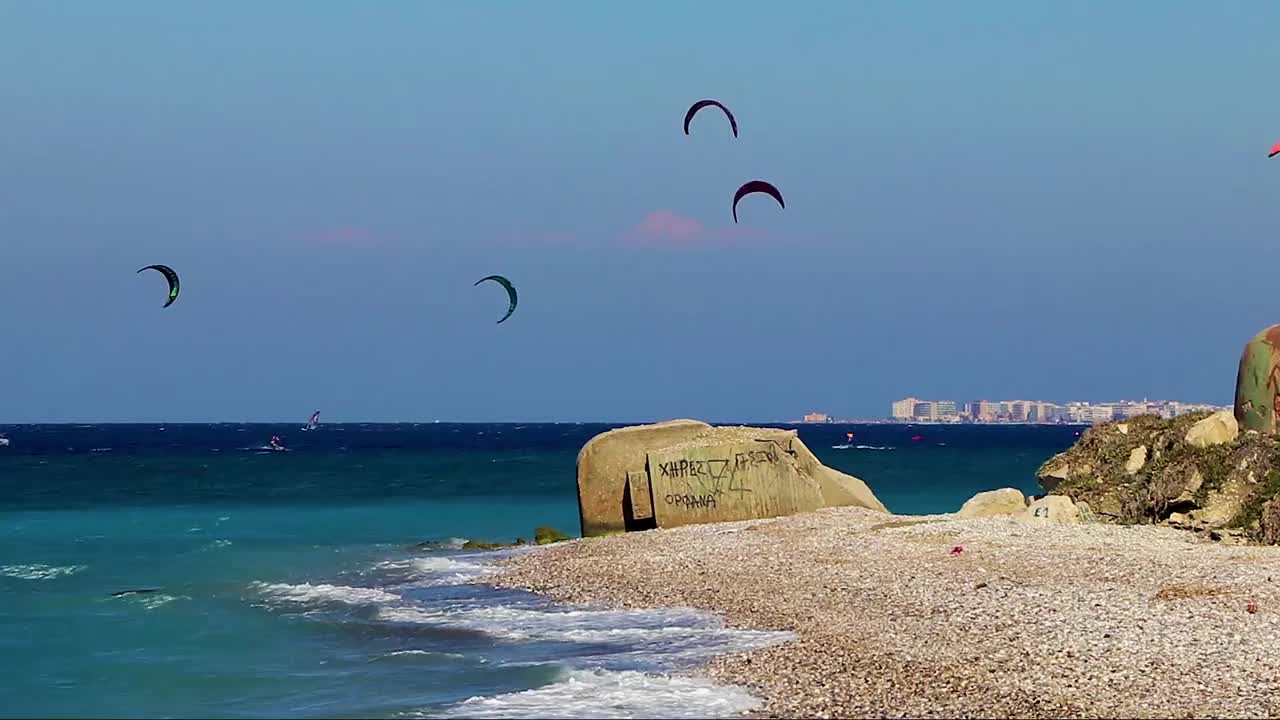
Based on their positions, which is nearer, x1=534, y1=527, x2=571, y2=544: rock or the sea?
the sea

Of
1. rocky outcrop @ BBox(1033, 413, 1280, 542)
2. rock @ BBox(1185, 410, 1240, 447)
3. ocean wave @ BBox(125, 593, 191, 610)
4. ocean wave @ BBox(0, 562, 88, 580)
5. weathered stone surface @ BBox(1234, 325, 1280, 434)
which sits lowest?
ocean wave @ BBox(125, 593, 191, 610)

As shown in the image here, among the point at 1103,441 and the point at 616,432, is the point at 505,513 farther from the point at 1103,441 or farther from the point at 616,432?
the point at 1103,441

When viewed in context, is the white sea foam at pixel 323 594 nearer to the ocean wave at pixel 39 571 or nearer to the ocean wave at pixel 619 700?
the ocean wave at pixel 39 571

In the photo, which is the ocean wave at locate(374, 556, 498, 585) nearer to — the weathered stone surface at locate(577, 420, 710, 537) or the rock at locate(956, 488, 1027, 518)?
the weathered stone surface at locate(577, 420, 710, 537)

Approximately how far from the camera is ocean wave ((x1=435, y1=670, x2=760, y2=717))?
12.3 m

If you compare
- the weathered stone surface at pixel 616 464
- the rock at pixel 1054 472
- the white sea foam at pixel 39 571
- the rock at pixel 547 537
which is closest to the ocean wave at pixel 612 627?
the weathered stone surface at pixel 616 464

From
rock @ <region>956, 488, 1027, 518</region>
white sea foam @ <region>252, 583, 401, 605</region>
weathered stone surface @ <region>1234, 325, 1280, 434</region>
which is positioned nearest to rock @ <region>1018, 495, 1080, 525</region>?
rock @ <region>956, 488, 1027, 518</region>

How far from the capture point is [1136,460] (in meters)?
28.2

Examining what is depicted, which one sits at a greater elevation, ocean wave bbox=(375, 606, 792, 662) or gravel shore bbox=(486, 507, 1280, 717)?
gravel shore bbox=(486, 507, 1280, 717)

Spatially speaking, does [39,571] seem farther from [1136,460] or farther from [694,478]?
[1136,460]

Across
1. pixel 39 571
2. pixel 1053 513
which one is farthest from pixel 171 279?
pixel 1053 513

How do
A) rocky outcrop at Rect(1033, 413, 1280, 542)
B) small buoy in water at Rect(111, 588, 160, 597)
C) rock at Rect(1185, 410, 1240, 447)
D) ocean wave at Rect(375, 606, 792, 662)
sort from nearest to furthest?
ocean wave at Rect(375, 606, 792, 662) → small buoy in water at Rect(111, 588, 160, 597) → rocky outcrop at Rect(1033, 413, 1280, 542) → rock at Rect(1185, 410, 1240, 447)

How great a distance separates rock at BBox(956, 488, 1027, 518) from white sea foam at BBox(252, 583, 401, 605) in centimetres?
1206

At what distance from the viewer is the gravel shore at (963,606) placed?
12188 mm
